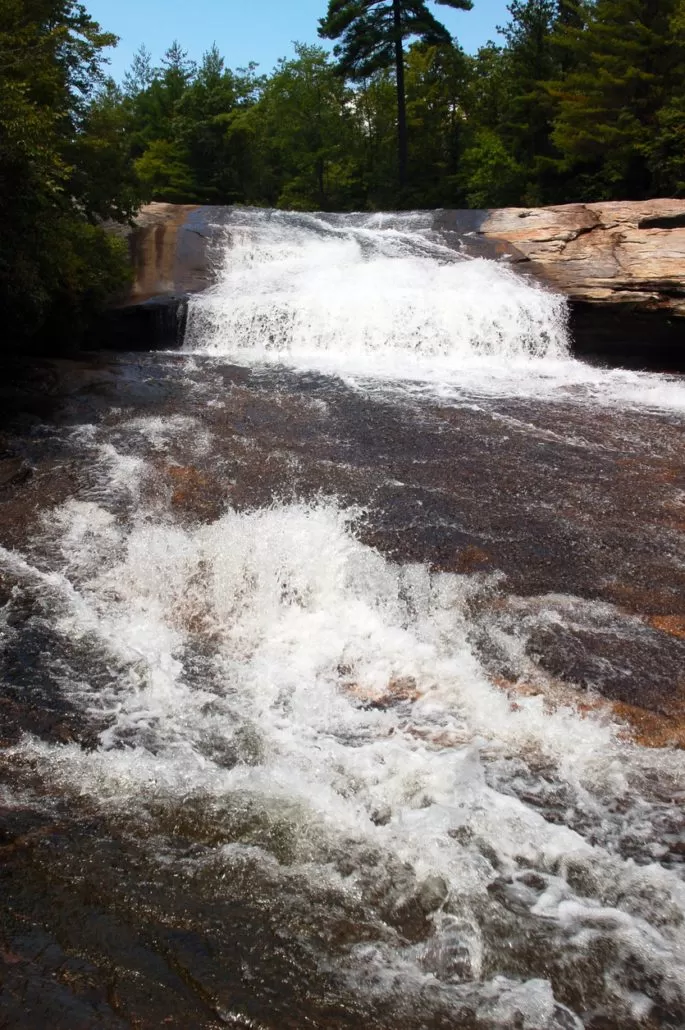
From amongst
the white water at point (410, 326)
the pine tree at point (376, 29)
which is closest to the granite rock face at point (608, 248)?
the white water at point (410, 326)

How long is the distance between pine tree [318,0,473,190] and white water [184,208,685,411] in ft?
55.6

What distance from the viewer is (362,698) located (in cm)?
472

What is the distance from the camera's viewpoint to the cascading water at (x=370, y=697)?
9.84 ft

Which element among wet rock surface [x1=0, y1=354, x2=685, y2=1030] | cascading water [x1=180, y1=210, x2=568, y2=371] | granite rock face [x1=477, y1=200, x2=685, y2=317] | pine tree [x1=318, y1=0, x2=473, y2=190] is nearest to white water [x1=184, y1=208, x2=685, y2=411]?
cascading water [x1=180, y1=210, x2=568, y2=371]

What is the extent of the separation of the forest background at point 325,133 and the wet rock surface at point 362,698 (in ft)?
8.14

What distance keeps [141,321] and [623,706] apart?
11.2 meters

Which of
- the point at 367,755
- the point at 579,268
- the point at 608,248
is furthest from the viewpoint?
the point at 608,248

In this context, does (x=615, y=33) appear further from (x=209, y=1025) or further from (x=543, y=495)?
(x=209, y=1025)

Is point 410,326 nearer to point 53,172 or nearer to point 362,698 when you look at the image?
point 53,172

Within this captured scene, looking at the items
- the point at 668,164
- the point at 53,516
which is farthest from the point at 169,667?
the point at 668,164

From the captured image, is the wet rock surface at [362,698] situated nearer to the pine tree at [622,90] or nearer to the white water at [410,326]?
the white water at [410,326]

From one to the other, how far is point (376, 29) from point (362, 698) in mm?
29234

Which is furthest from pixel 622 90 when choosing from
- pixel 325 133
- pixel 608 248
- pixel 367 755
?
pixel 367 755

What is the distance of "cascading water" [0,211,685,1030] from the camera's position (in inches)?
118
